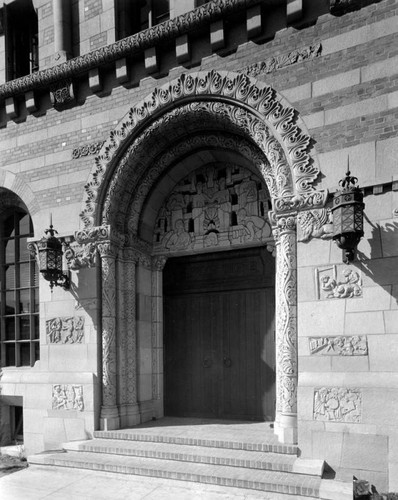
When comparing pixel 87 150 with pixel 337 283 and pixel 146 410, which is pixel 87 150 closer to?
pixel 146 410

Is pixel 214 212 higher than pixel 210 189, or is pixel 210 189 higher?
pixel 210 189

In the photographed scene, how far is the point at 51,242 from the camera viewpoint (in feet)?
27.3

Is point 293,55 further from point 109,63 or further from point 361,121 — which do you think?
point 109,63

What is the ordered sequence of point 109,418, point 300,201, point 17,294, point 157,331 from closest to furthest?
1. point 300,201
2. point 109,418
3. point 157,331
4. point 17,294

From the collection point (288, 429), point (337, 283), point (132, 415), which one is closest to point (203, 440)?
point (288, 429)

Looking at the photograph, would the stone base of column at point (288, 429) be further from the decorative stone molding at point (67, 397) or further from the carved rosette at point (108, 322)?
the decorative stone molding at point (67, 397)

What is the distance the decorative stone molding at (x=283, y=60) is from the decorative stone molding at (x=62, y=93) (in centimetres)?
342

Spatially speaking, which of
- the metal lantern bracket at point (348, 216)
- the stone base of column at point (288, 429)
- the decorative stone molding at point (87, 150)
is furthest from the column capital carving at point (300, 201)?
the decorative stone molding at point (87, 150)

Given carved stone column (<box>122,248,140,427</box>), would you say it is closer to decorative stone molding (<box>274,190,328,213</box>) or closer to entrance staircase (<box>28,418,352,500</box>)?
entrance staircase (<box>28,418,352,500</box>)

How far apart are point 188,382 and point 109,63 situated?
6.09 m

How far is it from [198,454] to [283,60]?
595cm

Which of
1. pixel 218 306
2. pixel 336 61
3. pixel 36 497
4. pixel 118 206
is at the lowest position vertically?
A: pixel 36 497

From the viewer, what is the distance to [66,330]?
27.8ft

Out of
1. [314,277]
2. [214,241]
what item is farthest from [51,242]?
[314,277]
